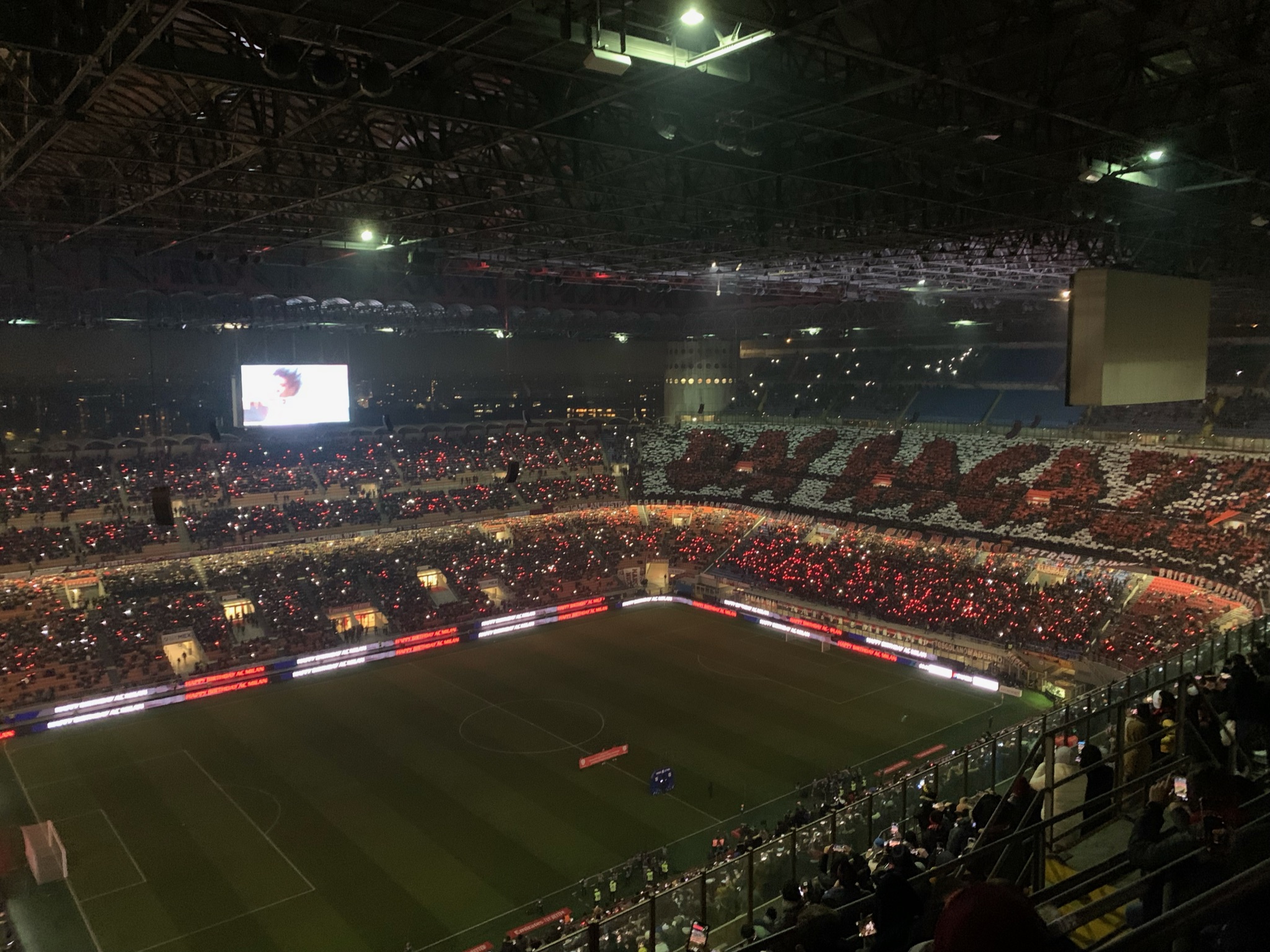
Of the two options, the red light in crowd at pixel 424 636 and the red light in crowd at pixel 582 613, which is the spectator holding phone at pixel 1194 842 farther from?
the red light in crowd at pixel 582 613

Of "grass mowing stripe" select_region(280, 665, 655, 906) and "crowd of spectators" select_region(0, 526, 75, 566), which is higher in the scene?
"crowd of spectators" select_region(0, 526, 75, 566)

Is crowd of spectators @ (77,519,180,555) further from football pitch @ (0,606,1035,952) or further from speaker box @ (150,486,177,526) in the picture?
speaker box @ (150,486,177,526)

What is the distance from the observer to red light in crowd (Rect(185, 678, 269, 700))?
29.2 metres

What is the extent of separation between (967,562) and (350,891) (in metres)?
26.8

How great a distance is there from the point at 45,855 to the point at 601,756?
12.1m

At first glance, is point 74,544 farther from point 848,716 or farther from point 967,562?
point 967,562

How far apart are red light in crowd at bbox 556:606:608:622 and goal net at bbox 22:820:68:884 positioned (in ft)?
69.0

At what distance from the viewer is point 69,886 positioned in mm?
17781

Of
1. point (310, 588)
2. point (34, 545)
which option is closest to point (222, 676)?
point (310, 588)

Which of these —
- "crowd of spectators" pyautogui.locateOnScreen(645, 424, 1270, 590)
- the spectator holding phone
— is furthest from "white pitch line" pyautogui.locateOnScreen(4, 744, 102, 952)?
"crowd of spectators" pyautogui.locateOnScreen(645, 424, 1270, 590)

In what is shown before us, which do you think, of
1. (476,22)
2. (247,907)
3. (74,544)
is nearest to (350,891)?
(247,907)

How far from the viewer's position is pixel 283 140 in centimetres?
1361

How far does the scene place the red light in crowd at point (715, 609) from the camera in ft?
125

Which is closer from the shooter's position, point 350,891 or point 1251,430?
point 350,891
